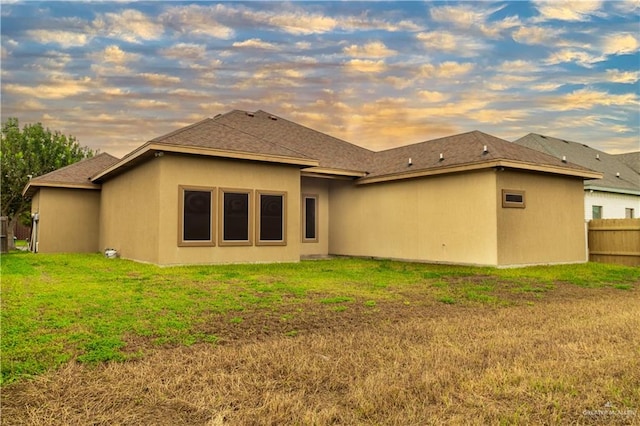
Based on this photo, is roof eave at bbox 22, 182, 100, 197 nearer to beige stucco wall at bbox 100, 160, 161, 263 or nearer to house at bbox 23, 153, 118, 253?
house at bbox 23, 153, 118, 253

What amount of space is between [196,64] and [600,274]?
1420 cm

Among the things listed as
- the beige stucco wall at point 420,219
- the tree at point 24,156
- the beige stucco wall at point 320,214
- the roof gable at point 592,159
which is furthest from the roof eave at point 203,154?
the tree at point 24,156

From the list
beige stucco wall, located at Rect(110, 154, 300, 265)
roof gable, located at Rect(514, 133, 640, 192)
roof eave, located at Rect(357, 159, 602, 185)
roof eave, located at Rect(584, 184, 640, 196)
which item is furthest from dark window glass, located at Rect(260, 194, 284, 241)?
roof gable, located at Rect(514, 133, 640, 192)

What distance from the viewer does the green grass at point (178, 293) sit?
176 inches

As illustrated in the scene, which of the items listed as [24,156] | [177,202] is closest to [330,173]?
[177,202]

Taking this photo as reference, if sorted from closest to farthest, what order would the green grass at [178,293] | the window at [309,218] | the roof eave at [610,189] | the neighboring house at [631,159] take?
1. the green grass at [178,293]
2. the window at [309,218]
3. the roof eave at [610,189]
4. the neighboring house at [631,159]

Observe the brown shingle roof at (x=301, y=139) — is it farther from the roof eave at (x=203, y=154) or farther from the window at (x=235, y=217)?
the window at (x=235, y=217)

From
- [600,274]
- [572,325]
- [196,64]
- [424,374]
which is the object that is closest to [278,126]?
[196,64]

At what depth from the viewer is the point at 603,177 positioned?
19.1 meters

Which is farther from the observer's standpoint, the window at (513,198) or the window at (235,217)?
the window at (513,198)

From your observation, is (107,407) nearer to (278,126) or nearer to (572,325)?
(572,325)

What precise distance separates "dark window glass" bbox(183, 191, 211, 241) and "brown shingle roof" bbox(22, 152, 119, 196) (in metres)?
8.78

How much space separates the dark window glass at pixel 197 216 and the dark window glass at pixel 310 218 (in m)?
4.99

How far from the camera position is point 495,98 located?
17281mm
